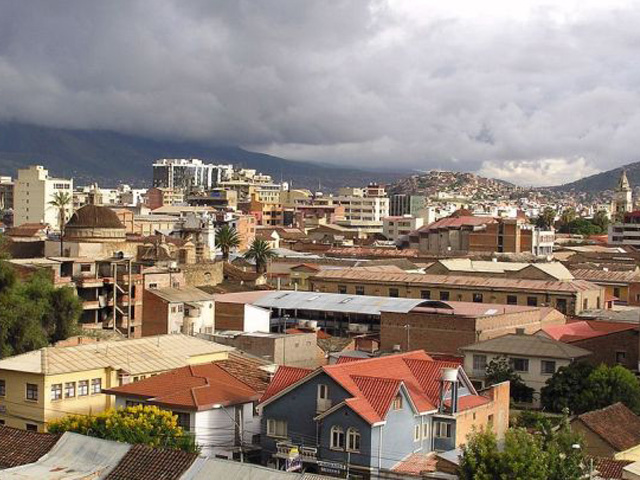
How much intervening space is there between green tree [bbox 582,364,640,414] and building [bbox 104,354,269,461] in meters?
16.0

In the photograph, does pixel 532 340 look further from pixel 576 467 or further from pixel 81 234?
pixel 81 234

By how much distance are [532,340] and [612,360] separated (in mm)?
5723

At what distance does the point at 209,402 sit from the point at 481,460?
11.3m

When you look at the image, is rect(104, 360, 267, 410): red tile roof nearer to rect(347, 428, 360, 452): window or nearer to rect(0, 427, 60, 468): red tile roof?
rect(0, 427, 60, 468): red tile roof

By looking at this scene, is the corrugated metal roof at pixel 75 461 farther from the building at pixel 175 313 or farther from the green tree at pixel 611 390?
the building at pixel 175 313

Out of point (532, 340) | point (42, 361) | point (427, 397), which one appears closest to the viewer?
point (427, 397)

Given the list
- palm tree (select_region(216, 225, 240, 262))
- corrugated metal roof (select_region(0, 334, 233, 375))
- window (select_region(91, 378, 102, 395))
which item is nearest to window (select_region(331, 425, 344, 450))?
corrugated metal roof (select_region(0, 334, 233, 375))

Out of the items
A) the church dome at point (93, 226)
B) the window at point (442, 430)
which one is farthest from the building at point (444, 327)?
the church dome at point (93, 226)

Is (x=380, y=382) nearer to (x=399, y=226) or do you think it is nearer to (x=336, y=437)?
(x=336, y=437)

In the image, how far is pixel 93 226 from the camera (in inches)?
3487

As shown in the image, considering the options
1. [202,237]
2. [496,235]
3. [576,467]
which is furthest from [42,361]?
[496,235]

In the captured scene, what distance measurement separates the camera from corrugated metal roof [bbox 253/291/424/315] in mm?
68750

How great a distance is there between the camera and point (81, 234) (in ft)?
289

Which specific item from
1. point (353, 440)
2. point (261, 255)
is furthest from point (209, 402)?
point (261, 255)
